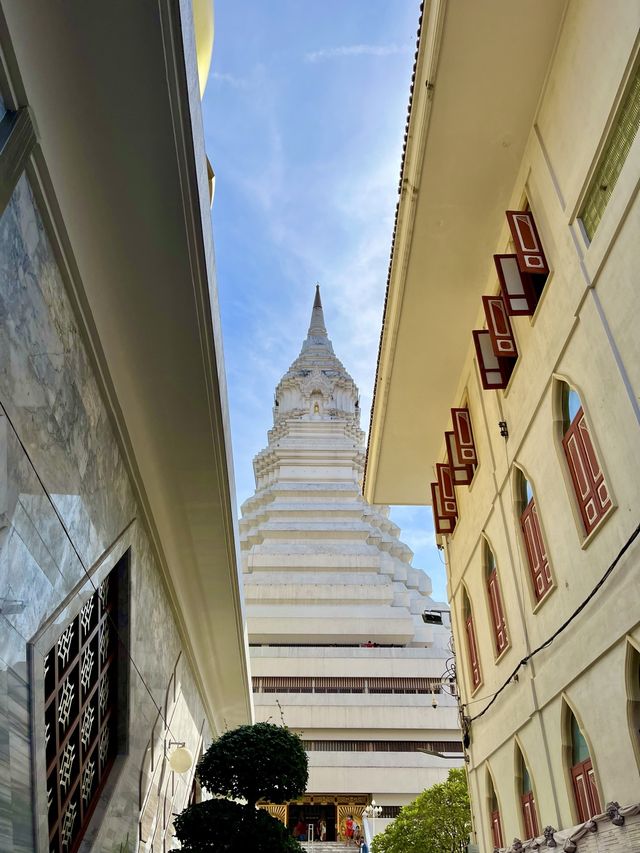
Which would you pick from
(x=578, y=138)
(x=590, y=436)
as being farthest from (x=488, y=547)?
(x=578, y=138)

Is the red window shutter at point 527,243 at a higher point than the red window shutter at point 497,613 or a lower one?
higher

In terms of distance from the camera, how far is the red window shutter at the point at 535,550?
8.13m

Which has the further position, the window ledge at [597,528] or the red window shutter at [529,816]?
the red window shutter at [529,816]

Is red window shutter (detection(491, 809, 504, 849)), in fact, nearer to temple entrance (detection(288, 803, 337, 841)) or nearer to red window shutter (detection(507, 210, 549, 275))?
red window shutter (detection(507, 210, 549, 275))

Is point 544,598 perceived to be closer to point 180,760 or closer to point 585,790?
point 585,790

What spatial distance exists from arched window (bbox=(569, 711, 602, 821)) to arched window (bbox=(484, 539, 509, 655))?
7.04 ft

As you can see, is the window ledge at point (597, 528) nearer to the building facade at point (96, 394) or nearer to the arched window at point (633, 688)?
the arched window at point (633, 688)

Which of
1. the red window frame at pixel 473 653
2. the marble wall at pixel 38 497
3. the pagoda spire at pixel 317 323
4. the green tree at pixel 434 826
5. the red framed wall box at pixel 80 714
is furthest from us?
the pagoda spire at pixel 317 323

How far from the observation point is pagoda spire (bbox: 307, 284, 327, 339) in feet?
188

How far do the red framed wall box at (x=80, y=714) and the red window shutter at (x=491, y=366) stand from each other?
5.26 meters

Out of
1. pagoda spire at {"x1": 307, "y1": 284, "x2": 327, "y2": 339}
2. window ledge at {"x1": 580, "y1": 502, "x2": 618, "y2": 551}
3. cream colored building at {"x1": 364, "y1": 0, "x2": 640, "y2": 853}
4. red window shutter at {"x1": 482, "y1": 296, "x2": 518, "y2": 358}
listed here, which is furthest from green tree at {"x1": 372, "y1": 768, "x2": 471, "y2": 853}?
pagoda spire at {"x1": 307, "y1": 284, "x2": 327, "y2": 339}

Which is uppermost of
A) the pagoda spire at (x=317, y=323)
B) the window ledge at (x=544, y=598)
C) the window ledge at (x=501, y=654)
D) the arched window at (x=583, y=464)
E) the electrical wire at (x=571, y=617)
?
the pagoda spire at (x=317, y=323)

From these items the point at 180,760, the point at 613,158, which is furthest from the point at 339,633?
the point at 613,158

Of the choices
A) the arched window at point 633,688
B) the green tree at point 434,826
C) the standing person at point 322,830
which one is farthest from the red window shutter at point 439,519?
the standing person at point 322,830
